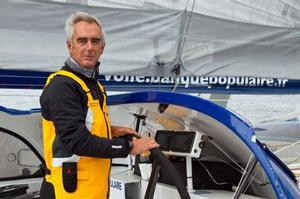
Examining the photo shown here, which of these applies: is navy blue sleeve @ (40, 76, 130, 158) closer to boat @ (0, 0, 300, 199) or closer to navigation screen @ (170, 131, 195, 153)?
boat @ (0, 0, 300, 199)

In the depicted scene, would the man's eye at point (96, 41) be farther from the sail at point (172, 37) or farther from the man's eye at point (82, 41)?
the sail at point (172, 37)

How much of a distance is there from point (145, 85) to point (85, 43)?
0.94 m

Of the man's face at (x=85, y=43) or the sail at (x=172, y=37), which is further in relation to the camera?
the sail at (x=172, y=37)

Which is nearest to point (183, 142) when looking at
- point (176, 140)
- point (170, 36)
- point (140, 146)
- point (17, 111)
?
point (176, 140)

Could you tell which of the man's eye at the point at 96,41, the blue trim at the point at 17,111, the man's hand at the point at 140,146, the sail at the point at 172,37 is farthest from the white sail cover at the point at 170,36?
the man's hand at the point at 140,146

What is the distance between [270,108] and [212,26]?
2.11 ft

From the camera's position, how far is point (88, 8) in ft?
7.75

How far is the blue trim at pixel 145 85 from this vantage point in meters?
2.20

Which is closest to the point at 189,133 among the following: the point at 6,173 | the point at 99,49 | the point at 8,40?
the point at 99,49

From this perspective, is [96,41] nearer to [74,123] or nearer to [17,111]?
[74,123]

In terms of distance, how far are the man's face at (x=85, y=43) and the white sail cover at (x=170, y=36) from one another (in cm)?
69

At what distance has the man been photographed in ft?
4.83

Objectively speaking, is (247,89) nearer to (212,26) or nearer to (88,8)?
(212,26)

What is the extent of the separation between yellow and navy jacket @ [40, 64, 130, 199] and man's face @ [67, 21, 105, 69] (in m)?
0.05
